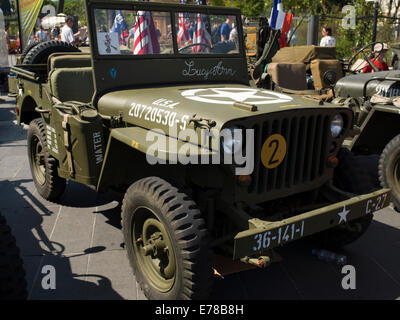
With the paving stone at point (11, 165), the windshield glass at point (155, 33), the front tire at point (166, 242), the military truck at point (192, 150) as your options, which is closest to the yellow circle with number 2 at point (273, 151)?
the military truck at point (192, 150)

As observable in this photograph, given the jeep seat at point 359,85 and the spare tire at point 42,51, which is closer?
the spare tire at point 42,51

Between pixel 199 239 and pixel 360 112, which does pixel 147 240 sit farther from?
pixel 360 112

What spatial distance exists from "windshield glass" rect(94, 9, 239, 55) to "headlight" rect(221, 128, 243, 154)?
5.14 ft

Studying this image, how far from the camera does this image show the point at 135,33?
367 cm

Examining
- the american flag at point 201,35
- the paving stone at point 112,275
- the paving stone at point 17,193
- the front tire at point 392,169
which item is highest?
the american flag at point 201,35

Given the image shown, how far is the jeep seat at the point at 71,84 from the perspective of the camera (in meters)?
4.04

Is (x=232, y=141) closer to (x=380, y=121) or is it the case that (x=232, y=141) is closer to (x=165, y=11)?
(x=165, y=11)

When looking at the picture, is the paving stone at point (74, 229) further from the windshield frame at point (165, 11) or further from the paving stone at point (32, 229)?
the windshield frame at point (165, 11)

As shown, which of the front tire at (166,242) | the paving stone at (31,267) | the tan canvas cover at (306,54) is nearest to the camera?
the front tire at (166,242)

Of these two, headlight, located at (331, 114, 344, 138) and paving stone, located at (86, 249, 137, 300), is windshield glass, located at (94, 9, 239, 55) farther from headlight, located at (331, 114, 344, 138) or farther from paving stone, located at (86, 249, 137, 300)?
paving stone, located at (86, 249, 137, 300)

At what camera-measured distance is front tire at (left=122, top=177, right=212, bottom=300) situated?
98.0 inches

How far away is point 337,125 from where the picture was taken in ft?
9.99

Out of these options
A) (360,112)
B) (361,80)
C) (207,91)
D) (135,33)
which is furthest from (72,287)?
(361,80)

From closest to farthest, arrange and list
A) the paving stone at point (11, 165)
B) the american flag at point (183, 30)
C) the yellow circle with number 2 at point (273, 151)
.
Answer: the yellow circle with number 2 at point (273, 151), the american flag at point (183, 30), the paving stone at point (11, 165)
